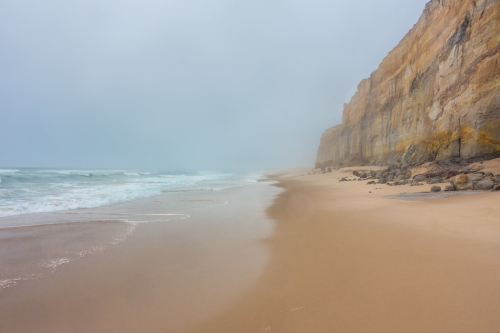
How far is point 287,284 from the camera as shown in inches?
90.2

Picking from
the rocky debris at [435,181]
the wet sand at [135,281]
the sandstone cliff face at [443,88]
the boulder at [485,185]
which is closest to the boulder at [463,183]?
the boulder at [485,185]

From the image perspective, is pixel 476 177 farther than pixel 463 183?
Yes

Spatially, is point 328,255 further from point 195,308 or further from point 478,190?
point 478,190

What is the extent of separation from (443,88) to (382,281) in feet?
46.2

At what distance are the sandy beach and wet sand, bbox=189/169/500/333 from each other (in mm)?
11

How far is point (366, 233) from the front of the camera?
3678 millimetres

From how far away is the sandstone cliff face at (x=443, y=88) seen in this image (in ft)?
27.4

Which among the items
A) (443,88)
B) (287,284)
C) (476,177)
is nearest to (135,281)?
(287,284)

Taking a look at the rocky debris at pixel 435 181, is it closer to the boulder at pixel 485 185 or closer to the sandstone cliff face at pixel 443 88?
the boulder at pixel 485 185

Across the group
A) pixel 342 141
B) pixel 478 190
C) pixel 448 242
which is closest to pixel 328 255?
pixel 448 242

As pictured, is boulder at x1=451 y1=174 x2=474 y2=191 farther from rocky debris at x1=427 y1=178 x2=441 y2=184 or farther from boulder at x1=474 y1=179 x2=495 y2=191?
rocky debris at x1=427 y1=178 x2=441 y2=184

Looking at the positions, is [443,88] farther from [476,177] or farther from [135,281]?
[135,281]

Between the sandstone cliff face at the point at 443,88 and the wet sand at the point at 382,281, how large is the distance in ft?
23.4

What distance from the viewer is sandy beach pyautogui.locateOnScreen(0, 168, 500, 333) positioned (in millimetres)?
1698
